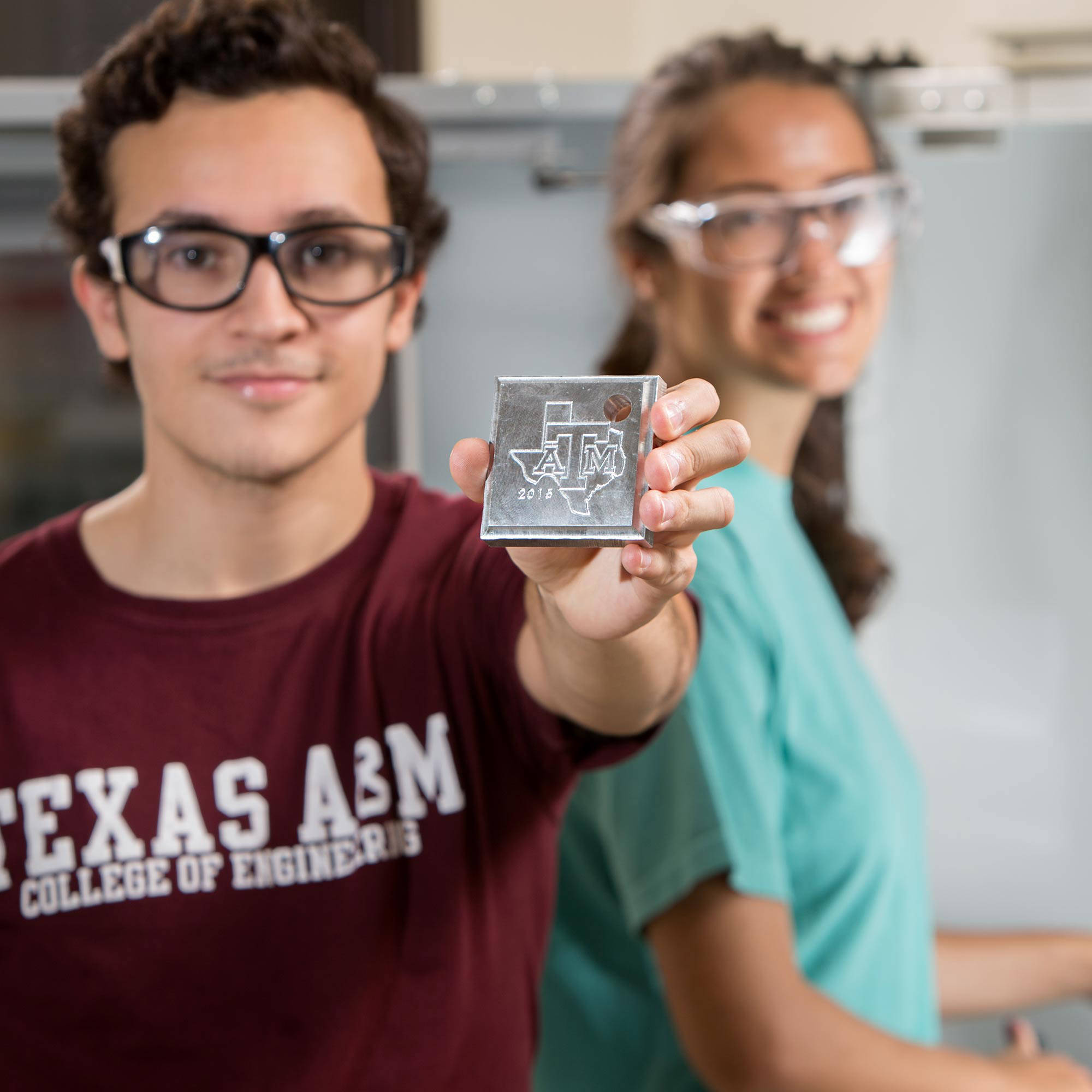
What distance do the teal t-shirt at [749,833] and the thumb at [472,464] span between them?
43 centimetres

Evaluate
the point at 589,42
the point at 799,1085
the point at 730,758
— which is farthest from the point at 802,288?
the point at 589,42

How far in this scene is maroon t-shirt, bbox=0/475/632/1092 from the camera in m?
0.81

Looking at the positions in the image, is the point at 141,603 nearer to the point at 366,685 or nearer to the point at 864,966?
A: the point at 366,685

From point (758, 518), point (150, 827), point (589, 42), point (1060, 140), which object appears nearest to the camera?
point (150, 827)

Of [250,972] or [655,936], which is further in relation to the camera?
[655,936]

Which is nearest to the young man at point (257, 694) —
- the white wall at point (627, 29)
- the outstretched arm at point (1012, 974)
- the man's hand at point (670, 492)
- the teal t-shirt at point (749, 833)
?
the teal t-shirt at point (749, 833)

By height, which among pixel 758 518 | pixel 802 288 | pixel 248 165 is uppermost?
pixel 248 165

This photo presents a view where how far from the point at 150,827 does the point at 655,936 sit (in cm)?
38

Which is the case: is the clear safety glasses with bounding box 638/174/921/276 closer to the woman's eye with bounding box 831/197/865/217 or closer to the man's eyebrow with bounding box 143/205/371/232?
the woman's eye with bounding box 831/197/865/217

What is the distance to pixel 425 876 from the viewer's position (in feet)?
2.79

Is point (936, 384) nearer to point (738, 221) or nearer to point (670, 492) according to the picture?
point (738, 221)

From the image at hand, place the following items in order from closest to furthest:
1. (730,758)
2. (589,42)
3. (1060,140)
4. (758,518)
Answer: (730,758)
(758,518)
(1060,140)
(589,42)

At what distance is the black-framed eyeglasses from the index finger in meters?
0.39

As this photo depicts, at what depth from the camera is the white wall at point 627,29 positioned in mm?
2277
